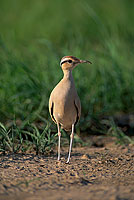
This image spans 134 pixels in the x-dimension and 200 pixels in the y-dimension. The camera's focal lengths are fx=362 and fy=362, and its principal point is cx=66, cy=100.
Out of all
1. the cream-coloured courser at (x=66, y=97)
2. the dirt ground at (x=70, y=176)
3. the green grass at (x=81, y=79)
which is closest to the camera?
the dirt ground at (x=70, y=176)

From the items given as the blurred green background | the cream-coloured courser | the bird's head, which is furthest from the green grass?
the bird's head

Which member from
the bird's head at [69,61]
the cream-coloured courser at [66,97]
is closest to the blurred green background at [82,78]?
the cream-coloured courser at [66,97]

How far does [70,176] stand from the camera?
293 cm

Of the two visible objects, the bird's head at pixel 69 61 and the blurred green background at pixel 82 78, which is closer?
the bird's head at pixel 69 61

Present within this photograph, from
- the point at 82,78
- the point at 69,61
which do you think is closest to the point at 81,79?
the point at 82,78

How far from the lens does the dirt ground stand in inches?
98.3

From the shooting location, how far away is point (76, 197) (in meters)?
2.43

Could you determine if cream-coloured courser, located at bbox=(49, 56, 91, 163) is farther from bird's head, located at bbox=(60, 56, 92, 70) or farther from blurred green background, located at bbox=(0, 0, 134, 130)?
blurred green background, located at bbox=(0, 0, 134, 130)

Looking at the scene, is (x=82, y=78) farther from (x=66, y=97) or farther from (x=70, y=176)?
(x=70, y=176)

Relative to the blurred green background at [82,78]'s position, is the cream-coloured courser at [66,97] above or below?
below

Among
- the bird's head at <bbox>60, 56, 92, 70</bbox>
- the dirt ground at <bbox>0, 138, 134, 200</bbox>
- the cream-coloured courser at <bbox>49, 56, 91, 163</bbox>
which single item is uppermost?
the bird's head at <bbox>60, 56, 92, 70</bbox>

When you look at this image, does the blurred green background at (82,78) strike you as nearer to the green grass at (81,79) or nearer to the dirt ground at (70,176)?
the green grass at (81,79)

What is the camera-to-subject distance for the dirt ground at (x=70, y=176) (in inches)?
98.3

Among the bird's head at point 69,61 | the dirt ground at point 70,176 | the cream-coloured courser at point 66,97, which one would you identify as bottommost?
the dirt ground at point 70,176
